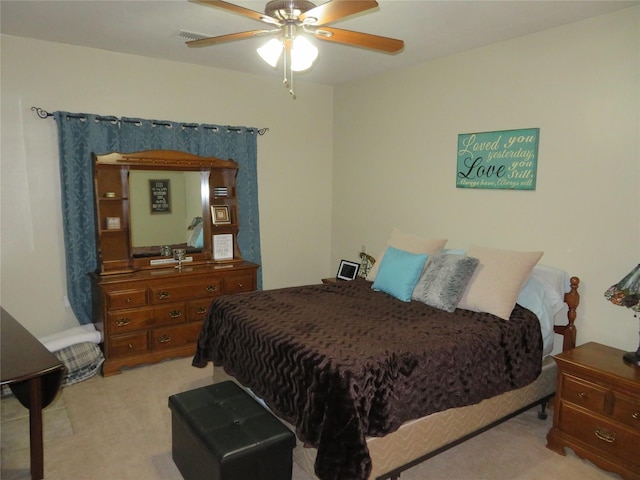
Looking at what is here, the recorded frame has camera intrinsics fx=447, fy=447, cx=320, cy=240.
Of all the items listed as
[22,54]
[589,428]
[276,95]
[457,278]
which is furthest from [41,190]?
[589,428]

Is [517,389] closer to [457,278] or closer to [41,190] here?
[457,278]

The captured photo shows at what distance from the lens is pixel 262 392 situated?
8.09 feet

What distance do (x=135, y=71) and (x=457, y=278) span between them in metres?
3.19

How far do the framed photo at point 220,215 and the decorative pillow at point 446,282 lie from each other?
200 cm

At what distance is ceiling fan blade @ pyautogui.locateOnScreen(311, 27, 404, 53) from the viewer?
2.29 meters

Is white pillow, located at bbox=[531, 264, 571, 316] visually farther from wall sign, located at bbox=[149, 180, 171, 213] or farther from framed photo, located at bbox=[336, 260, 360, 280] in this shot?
wall sign, located at bbox=[149, 180, 171, 213]

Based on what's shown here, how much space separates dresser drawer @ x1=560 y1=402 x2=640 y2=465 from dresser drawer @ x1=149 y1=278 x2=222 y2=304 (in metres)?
2.80

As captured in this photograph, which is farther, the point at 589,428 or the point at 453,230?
the point at 453,230

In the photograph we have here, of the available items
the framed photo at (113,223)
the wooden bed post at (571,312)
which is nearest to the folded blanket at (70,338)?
the framed photo at (113,223)

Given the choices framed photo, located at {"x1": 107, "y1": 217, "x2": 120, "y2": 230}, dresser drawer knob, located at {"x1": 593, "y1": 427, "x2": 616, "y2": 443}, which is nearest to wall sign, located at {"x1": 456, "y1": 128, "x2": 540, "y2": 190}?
dresser drawer knob, located at {"x1": 593, "y1": 427, "x2": 616, "y2": 443}

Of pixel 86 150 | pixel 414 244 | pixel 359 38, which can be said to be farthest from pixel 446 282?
pixel 86 150

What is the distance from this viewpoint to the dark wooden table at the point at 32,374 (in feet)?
6.68

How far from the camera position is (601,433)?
2.42 meters

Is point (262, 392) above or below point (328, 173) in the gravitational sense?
below
